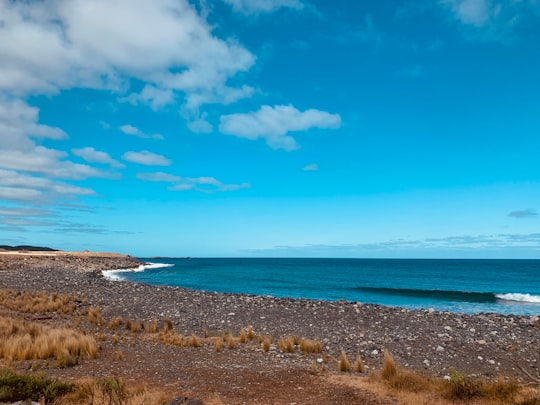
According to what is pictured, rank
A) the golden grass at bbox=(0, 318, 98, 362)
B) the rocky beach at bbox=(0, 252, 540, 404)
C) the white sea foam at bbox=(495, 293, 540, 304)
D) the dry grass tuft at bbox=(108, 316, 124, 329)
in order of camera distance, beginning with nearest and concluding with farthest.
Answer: the rocky beach at bbox=(0, 252, 540, 404) → the golden grass at bbox=(0, 318, 98, 362) → the dry grass tuft at bbox=(108, 316, 124, 329) → the white sea foam at bbox=(495, 293, 540, 304)

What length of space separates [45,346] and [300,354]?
27.9 feet

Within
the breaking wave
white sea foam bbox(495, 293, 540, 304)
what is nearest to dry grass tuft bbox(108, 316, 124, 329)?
the breaking wave

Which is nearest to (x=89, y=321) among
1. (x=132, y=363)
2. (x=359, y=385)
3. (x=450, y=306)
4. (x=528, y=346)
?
(x=132, y=363)

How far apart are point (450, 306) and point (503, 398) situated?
2873 centimetres

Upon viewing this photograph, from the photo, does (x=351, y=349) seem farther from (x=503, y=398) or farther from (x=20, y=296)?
(x=20, y=296)

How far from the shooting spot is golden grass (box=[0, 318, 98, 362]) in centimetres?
1239

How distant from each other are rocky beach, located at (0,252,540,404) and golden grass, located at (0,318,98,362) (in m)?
0.79

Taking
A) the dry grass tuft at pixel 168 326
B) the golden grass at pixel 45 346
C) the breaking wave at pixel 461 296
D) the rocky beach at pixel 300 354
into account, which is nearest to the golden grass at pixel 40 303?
the rocky beach at pixel 300 354

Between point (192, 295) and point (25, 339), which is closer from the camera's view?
point (25, 339)

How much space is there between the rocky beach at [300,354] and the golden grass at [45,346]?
79cm

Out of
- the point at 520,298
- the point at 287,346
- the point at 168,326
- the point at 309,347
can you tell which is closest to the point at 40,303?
the point at 168,326

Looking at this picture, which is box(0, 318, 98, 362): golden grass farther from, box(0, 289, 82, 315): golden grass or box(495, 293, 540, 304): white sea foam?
box(495, 293, 540, 304): white sea foam

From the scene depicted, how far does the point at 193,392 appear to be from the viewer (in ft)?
31.5

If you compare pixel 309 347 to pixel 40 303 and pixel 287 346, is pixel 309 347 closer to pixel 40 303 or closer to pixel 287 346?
pixel 287 346
